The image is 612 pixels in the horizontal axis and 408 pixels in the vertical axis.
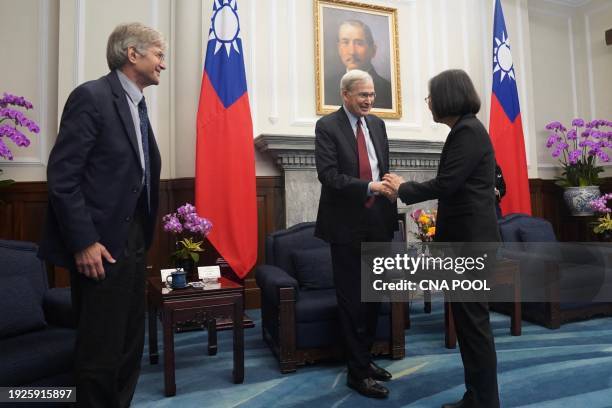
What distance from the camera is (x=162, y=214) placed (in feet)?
13.1

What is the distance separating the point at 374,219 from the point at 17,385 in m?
1.65

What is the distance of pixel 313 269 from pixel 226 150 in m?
1.44

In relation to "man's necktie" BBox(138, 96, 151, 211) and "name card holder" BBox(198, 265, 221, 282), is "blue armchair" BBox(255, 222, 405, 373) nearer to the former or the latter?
"name card holder" BBox(198, 265, 221, 282)

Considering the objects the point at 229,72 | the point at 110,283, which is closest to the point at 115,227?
the point at 110,283

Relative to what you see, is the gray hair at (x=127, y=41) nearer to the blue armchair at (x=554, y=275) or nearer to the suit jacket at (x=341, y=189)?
the suit jacket at (x=341, y=189)

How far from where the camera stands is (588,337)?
290cm

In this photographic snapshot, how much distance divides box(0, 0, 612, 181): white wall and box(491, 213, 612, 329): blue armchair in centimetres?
176

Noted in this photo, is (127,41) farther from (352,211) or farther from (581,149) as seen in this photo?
(581,149)

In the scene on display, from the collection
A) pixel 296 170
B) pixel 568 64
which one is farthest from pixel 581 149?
pixel 296 170

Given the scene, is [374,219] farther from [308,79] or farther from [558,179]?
[558,179]

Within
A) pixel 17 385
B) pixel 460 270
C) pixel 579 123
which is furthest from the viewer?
pixel 579 123

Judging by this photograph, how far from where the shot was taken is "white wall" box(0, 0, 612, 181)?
12.1 ft

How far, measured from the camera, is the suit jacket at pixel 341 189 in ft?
6.40

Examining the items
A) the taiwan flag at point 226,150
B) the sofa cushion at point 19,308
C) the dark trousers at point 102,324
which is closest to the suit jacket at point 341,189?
the dark trousers at point 102,324
